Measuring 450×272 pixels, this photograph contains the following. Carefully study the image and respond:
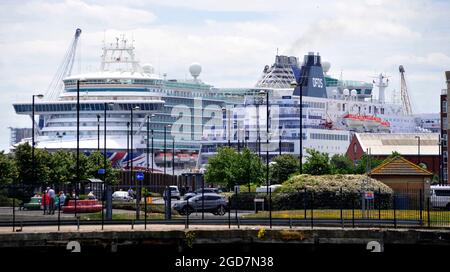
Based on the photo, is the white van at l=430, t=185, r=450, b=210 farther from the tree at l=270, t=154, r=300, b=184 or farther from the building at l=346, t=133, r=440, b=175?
the building at l=346, t=133, r=440, b=175

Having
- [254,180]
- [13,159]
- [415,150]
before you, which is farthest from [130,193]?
[415,150]

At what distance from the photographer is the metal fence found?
1838 inches

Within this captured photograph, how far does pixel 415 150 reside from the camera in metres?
177

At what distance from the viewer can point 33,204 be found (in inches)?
2453

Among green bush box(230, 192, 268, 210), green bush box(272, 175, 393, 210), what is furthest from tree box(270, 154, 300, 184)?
green bush box(272, 175, 393, 210)

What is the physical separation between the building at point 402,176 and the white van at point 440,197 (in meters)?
1.07

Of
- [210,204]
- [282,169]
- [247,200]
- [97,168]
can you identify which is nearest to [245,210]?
[247,200]

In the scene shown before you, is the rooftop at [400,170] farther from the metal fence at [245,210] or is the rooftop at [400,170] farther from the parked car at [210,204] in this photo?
the parked car at [210,204]

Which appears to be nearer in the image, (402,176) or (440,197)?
(440,197)

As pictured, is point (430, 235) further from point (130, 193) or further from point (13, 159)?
point (13, 159)

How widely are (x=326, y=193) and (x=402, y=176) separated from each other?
26.8 ft

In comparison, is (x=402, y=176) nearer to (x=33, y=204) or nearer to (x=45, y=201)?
(x=33, y=204)

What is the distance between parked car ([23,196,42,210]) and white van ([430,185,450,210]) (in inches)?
785
